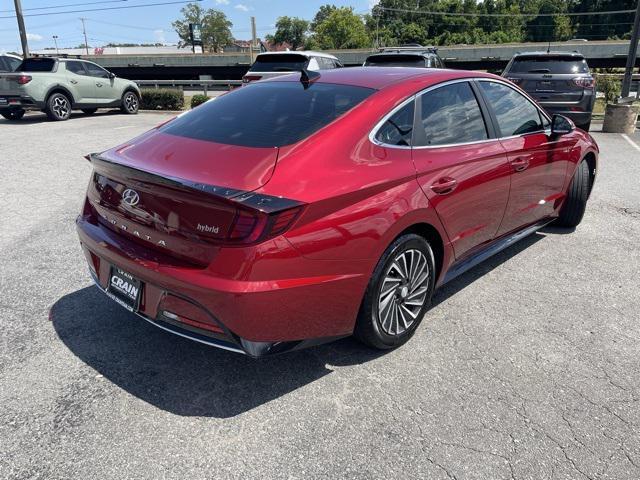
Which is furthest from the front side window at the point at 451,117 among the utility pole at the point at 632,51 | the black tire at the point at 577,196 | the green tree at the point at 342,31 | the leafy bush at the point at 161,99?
the green tree at the point at 342,31

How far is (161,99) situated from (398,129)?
651 inches

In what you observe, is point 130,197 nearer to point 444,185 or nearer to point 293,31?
point 444,185

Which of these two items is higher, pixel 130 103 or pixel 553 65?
pixel 553 65

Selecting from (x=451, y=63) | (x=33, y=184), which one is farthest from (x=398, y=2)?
(x=33, y=184)

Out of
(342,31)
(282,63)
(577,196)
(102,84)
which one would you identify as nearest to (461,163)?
(577,196)

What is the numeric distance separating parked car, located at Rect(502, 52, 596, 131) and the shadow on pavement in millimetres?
9320

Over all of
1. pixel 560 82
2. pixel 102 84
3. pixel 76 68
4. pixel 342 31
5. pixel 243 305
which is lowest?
pixel 243 305

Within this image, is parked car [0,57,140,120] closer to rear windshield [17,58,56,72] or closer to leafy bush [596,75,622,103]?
rear windshield [17,58,56,72]

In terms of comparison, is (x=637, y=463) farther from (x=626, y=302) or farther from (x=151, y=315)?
(x=151, y=315)

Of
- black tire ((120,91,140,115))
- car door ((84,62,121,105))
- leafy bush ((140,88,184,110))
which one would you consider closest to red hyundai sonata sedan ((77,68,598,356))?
car door ((84,62,121,105))

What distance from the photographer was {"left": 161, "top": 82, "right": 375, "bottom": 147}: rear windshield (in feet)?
9.60

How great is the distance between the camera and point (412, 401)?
280 centimetres

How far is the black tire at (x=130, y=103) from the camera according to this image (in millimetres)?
16172

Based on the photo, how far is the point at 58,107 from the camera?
14.0 metres
